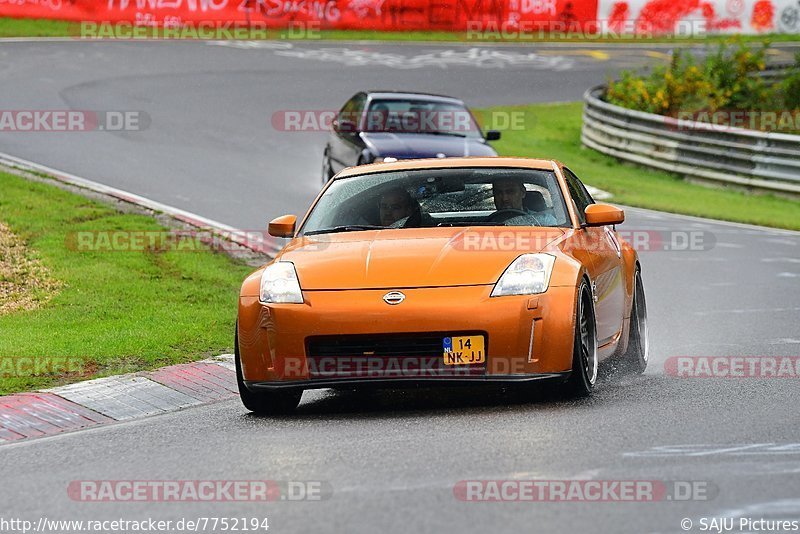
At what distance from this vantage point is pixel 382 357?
27.3ft

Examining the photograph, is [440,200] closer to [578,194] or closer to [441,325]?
[578,194]

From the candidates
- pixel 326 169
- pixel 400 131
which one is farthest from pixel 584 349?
pixel 326 169

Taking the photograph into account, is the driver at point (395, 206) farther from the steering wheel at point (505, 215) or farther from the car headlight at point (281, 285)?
the car headlight at point (281, 285)

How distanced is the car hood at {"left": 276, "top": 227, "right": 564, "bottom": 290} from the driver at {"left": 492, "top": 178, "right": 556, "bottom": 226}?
0.99 feet

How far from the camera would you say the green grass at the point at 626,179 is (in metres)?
22.9

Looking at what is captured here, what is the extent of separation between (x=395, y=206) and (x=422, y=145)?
9.58 m

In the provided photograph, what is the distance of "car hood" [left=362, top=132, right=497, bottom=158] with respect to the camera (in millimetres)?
18953

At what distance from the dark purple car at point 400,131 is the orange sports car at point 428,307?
964cm

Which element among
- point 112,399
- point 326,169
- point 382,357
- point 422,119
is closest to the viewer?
point 382,357

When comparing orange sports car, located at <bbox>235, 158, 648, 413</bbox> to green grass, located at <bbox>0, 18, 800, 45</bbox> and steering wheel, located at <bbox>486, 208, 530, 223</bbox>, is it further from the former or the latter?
green grass, located at <bbox>0, 18, 800, 45</bbox>

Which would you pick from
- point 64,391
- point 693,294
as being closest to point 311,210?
point 64,391

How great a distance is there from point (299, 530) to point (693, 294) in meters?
9.56

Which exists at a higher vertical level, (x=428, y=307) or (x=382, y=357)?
(x=428, y=307)

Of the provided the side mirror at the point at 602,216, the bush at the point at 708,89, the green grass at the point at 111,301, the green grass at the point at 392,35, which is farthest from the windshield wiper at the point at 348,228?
the green grass at the point at 392,35
